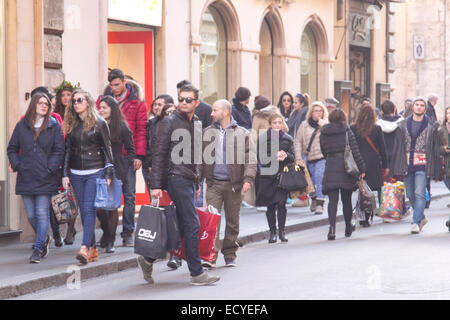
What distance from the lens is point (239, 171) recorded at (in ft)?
34.8

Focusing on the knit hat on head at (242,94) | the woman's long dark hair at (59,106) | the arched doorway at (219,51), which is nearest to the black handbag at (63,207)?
the woman's long dark hair at (59,106)

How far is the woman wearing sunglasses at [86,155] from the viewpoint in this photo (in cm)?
1061

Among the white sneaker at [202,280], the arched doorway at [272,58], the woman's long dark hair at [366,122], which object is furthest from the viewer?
the arched doorway at [272,58]

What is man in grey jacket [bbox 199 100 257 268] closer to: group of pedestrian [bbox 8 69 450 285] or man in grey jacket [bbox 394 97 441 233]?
group of pedestrian [bbox 8 69 450 285]

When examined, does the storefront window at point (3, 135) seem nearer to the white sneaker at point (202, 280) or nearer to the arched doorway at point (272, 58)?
the white sneaker at point (202, 280)

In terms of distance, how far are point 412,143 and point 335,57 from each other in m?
11.5

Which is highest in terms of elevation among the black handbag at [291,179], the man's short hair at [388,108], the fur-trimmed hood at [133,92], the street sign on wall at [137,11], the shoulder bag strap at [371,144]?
the street sign on wall at [137,11]

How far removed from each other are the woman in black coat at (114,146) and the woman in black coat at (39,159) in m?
0.73

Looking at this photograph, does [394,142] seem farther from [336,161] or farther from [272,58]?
[272,58]

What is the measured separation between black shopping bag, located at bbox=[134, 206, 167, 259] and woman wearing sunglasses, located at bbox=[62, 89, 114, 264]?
4.71ft

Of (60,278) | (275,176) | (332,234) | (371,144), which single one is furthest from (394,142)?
(60,278)

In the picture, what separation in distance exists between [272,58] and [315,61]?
2.82m

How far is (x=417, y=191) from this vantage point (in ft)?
45.5
